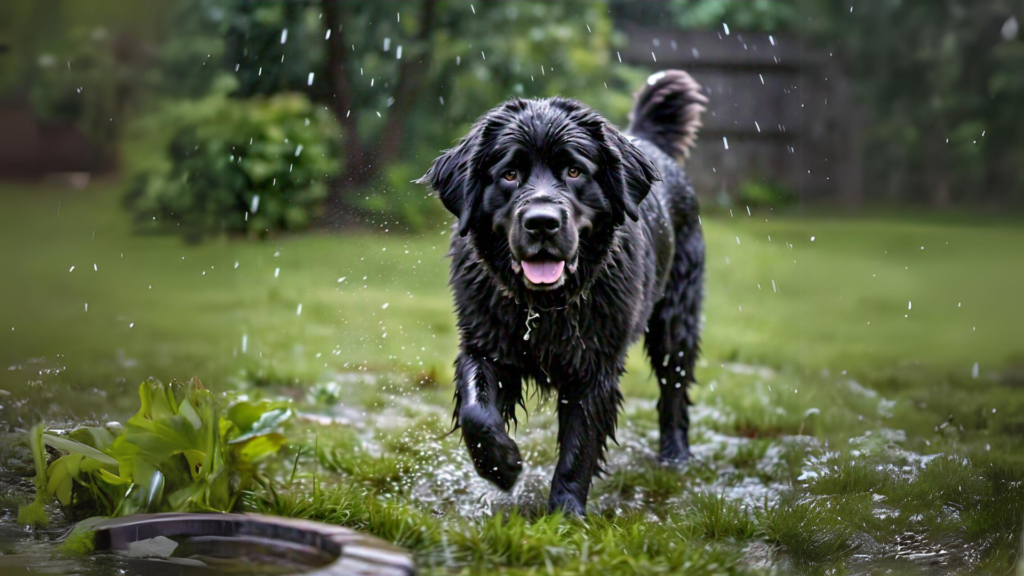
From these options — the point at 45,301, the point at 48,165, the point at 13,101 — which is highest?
the point at 13,101

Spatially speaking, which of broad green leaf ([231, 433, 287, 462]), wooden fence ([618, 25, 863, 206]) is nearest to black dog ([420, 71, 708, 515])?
broad green leaf ([231, 433, 287, 462])

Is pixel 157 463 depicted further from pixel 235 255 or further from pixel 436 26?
pixel 436 26

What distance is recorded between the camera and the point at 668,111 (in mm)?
4926

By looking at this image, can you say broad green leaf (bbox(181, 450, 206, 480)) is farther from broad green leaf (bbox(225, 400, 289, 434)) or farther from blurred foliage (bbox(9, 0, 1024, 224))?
blurred foliage (bbox(9, 0, 1024, 224))

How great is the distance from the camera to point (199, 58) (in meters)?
4.29

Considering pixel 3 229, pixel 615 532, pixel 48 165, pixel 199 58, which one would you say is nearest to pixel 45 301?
pixel 3 229

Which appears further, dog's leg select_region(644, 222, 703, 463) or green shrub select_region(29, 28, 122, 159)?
dog's leg select_region(644, 222, 703, 463)

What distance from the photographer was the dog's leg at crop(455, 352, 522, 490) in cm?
330

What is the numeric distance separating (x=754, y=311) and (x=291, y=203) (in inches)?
171

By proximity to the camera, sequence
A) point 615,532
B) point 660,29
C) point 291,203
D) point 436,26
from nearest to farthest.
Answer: point 615,532 → point 291,203 → point 436,26 → point 660,29

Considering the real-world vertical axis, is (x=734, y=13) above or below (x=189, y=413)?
above

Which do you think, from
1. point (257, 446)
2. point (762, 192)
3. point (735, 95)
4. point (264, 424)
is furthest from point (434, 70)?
point (257, 446)

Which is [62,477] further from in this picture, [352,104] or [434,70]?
[434,70]

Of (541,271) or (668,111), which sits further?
(668,111)
